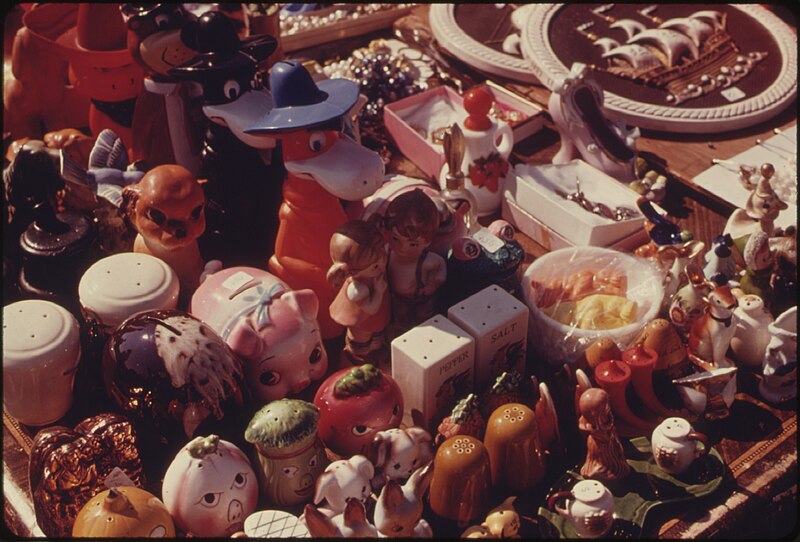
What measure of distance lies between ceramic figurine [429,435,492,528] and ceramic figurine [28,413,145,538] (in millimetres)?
→ 934

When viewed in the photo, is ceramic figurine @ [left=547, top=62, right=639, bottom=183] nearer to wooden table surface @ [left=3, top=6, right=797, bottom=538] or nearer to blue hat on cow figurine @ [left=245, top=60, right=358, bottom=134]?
wooden table surface @ [left=3, top=6, right=797, bottom=538]

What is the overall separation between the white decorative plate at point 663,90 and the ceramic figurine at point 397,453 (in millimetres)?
2354

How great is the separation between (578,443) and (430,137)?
6.00 feet

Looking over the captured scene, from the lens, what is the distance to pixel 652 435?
9.68 ft

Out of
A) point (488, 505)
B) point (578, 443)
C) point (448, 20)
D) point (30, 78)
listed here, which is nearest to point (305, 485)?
point (488, 505)

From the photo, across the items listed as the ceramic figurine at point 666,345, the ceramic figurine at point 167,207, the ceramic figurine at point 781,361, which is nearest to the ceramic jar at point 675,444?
the ceramic figurine at point 666,345

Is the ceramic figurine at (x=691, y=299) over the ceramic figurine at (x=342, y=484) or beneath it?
over

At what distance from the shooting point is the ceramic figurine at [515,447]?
280cm

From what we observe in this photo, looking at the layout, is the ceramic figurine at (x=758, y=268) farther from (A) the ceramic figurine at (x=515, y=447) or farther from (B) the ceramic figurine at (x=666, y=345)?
(A) the ceramic figurine at (x=515, y=447)

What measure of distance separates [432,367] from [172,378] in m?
0.82

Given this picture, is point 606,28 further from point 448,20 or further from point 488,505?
point 488,505

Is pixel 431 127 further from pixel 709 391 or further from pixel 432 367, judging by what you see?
pixel 709 391

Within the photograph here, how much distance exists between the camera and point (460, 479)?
271 centimetres

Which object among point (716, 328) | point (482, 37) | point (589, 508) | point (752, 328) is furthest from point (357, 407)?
point (482, 37)
